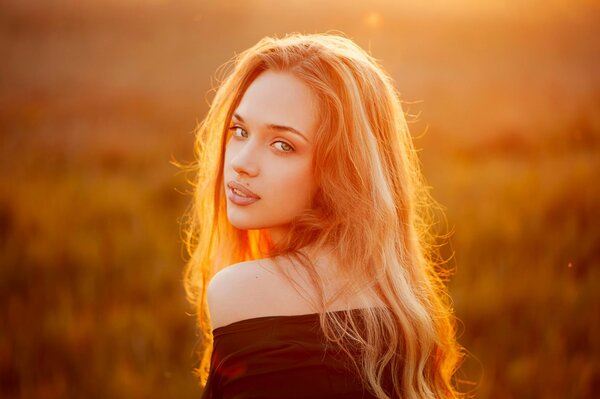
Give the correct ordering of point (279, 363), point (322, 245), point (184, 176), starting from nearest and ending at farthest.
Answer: point (279, 363) < point (322, 245) < point (184, 176)

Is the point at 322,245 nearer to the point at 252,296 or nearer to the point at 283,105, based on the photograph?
the point at 252,296

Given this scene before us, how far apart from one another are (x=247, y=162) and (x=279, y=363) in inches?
22.5

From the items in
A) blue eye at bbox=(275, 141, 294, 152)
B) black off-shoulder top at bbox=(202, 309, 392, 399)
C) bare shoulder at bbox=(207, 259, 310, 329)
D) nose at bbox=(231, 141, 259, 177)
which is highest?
blue eye at bbox=(275, 141, 294, 152)

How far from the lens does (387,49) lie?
16.1 feet

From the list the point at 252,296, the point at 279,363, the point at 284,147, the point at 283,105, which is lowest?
the point at 279,363

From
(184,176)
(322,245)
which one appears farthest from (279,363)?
(184,176)

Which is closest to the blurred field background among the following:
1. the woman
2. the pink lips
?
the woman

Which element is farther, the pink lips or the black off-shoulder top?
the pink lips

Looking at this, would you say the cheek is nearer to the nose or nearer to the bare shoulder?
the nose

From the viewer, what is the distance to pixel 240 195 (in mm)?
1834

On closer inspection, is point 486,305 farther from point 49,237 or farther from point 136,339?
point 49,237

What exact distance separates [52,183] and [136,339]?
1.38 m

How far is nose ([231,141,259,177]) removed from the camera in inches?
70.2

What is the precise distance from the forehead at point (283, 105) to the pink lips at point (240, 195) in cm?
18
